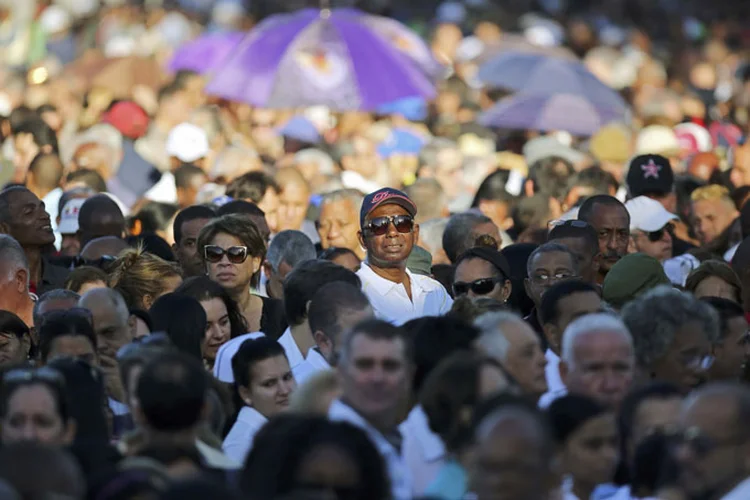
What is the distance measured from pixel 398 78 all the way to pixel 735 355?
928 cm

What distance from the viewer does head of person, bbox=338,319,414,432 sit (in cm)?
757

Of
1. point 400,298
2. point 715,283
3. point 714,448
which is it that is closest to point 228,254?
point 400,298

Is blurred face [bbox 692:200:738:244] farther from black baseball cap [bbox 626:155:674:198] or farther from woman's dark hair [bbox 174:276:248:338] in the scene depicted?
woman's dark hair [bbox 174:276:248:338]

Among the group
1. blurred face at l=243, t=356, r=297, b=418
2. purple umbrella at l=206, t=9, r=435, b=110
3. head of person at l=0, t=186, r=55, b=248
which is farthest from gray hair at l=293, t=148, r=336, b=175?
blurred face at l=243, t=356, r=297, b=418

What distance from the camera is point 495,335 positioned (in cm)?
840

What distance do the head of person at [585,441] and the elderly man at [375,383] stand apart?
551 millimetres

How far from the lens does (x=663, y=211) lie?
517 inches

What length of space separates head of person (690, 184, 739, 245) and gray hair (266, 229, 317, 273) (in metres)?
3.66

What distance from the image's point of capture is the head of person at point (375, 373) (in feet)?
24.8

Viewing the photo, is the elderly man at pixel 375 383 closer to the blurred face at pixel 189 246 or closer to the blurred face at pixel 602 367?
the blurred face at pixel 602 367

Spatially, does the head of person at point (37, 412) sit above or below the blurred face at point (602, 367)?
above

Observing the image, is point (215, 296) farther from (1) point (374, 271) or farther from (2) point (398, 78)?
(2) point (398, 78)

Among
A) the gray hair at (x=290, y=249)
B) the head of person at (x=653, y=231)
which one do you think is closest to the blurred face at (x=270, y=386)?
the gray hair at (x=290, y=249)

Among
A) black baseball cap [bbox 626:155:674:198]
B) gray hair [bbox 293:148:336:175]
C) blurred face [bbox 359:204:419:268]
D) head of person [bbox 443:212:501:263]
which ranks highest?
blurred face [bbox 359:204:419:268]
